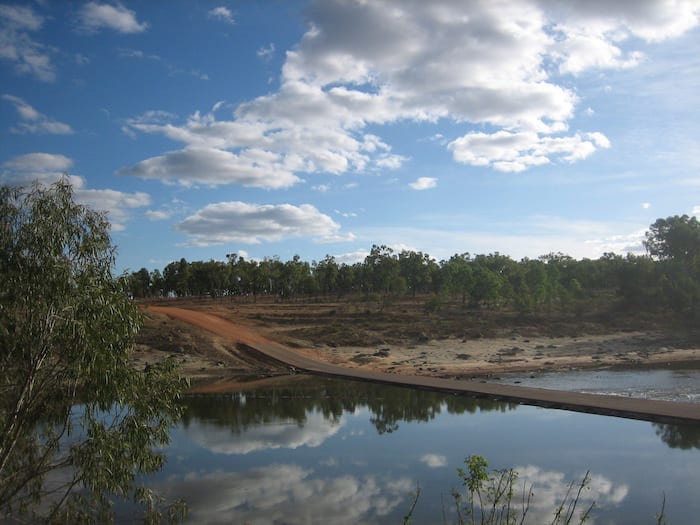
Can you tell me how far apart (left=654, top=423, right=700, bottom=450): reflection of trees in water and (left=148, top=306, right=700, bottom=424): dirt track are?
523 millimetres

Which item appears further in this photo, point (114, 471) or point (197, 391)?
point (197, 391)

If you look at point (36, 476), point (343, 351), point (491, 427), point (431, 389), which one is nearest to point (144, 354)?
point (343, 351)

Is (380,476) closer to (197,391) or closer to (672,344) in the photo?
(197,391)

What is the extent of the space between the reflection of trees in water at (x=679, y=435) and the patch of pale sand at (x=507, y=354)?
23302mm

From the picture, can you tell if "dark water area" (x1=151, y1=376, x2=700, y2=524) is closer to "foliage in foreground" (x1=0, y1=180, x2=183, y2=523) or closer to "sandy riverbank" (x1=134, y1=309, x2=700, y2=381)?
"foliage in foreground" (x1=0, y1=180, x2=183, y2=523)

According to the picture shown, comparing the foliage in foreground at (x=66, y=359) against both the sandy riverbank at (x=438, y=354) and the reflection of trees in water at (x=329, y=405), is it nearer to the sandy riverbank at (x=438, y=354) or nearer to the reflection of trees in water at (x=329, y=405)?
the reflection of trees in water at (x=329, y=405)

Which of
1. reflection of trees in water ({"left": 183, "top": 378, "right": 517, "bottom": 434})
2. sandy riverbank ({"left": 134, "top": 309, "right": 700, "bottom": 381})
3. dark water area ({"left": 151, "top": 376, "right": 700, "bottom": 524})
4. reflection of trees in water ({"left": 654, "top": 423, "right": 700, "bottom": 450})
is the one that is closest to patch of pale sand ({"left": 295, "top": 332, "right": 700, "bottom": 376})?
sandy riverbank ({"left": 134, "top": 309, "right": 700, "bottom": 381})

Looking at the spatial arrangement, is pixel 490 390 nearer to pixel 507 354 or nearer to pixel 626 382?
pixel 626 382

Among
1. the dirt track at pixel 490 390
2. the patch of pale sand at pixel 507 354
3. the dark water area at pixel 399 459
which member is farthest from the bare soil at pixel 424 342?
the dark water area at pixel 399 459

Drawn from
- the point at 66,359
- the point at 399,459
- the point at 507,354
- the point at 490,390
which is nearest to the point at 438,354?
the point at 507,354

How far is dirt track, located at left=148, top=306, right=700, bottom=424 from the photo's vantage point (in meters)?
27.9

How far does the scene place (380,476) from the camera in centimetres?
2072

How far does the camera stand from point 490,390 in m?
36.7

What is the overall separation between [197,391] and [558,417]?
80.9 feet
